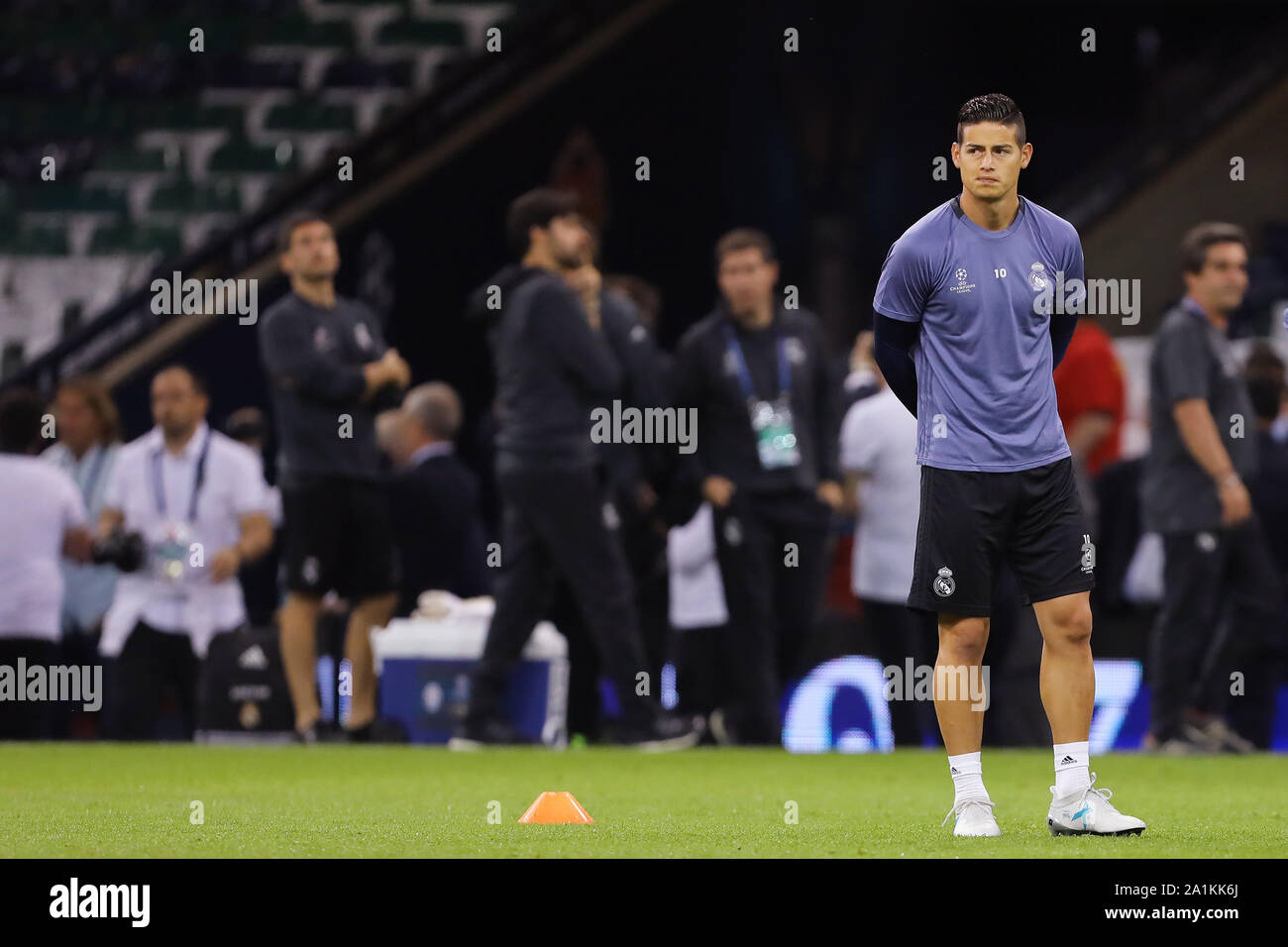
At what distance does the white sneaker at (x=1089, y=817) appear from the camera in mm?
5629

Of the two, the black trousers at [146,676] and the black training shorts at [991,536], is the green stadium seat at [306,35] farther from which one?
the black training shorts at [991,536]

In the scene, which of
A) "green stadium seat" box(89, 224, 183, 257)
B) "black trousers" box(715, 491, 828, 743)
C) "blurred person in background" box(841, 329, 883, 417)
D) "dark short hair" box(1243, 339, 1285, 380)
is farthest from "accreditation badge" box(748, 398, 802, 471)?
"green stadium seat" box(89, 224, 183, 257)

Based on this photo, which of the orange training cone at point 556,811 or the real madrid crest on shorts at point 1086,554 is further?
the orange training cone at point 556,811

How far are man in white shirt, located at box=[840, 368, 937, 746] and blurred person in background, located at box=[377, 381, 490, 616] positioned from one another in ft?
6.92

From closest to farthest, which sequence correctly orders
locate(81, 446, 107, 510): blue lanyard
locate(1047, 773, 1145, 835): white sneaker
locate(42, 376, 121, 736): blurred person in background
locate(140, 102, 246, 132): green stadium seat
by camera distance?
locate(1047, 773, 1145, 835): white sneaker
locate(81, 446, 107, 510): blue lanyard
locate(42, 376, 121, 736): blurred person in background
locate(140, 102, 246, 132): green stadium seat

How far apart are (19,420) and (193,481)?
0.89m

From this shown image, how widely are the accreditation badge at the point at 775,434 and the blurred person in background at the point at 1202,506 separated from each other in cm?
160

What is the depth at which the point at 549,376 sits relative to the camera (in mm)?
9539

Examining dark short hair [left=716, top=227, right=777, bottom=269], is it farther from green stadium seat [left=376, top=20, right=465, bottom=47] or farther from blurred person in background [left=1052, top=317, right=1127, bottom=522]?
green stadium seat [left=376, top=20, right=465, bottom=47]

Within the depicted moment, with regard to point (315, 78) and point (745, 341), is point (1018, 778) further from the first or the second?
point (315, 78)

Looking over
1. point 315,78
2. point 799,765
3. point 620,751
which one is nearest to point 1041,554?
point 799,765

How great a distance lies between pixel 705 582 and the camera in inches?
409

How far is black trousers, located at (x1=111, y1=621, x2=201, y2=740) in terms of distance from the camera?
1045 centimetres

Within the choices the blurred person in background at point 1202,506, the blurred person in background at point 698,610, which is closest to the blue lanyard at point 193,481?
the blurred person in background at point 698,610
